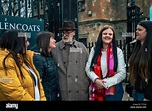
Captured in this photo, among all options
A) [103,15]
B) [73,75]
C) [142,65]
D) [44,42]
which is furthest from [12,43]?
[103,15]

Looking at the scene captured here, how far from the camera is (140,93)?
2.04 metres

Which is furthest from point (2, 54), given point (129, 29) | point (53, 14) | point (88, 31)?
point (88, 31)

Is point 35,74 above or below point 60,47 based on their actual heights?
below

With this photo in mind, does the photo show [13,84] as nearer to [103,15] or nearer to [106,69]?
[106,69]

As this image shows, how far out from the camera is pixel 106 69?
2324 millimetres

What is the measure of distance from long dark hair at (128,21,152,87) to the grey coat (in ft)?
1.93

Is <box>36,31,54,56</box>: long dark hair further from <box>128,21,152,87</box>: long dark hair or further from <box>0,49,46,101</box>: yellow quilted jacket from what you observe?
<box>128,21,152,87</box>: long dark hair

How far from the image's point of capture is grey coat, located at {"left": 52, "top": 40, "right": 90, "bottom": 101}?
2.53 metres

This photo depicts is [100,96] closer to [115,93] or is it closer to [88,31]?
[115,93]

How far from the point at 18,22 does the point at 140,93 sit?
1581mm

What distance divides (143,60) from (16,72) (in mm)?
966

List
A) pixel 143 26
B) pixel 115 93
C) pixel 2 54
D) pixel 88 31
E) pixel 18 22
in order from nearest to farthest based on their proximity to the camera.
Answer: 1. pixel 2 54
2. pixel 143 26
3. pixel 115 93
4. pixel 18 22
5. pixel 88 31

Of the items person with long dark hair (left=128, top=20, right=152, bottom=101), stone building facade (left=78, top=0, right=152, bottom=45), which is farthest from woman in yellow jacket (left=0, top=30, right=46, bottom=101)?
stone building facade (left=78, top=0, right=152, bottom=45)

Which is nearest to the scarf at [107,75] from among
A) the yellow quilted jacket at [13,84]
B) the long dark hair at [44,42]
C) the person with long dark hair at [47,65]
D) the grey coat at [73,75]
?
the grey coat at [73,75]
